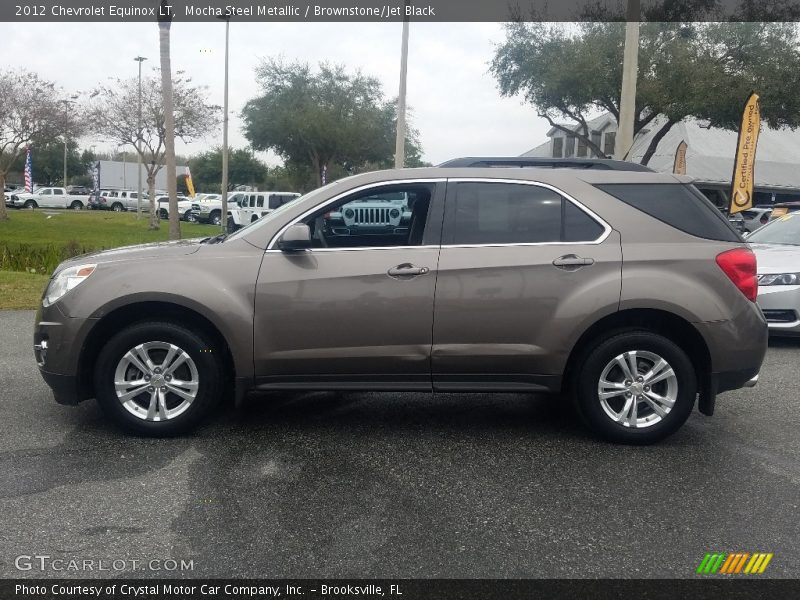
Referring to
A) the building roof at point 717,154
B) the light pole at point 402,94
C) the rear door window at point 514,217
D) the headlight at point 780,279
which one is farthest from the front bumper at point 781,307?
the building roof at point 717,154

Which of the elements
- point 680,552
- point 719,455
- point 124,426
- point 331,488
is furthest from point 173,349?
point 719,455

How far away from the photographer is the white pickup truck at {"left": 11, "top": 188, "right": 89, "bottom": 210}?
58000 millimetres

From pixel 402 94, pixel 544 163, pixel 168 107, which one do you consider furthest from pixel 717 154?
pixel 544 163

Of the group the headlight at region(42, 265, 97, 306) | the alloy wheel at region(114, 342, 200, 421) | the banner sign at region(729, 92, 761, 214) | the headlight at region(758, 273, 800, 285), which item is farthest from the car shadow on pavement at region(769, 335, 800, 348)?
the headlight at region(42, 265, 97, 306)

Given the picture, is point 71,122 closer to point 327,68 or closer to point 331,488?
point 327,68

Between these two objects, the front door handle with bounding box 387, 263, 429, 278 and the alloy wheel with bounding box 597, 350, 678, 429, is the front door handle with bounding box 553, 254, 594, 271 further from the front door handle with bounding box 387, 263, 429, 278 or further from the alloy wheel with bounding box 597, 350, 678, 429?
the front door handle with bounding box 387, 263, 429, 278

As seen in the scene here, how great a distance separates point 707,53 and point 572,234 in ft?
82.5

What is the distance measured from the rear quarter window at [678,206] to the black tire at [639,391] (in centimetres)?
75

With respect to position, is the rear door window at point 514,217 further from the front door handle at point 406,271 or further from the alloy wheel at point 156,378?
the alloy wheel at point 156,378

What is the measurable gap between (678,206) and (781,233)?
5.93 m

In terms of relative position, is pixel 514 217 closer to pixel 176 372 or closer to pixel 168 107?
pixel 176 372

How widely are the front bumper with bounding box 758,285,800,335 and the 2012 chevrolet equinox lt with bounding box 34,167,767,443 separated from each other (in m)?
4.08

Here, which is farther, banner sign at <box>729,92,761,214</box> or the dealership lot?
banner sign at <box>729,92,761,214</box>

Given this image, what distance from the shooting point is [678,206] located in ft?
17.4
